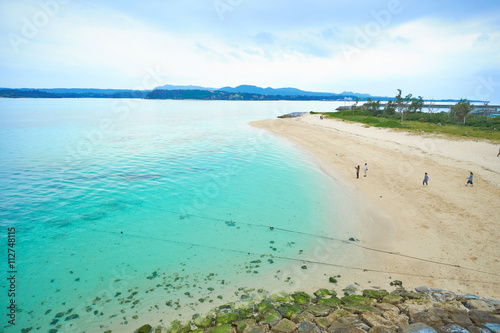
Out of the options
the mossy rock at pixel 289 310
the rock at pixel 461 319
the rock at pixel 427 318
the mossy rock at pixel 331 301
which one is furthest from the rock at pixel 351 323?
the rock at pixel 461 319

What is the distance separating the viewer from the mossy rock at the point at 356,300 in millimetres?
10903

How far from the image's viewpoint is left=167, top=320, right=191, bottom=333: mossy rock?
1015 cm

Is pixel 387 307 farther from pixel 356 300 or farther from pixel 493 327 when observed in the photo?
pixel 493 327

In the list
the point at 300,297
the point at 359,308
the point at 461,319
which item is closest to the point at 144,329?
the point at 300,297

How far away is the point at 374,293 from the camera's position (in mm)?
11594

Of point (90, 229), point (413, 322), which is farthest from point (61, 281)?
point (413, 322)

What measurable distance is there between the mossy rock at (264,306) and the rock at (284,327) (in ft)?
4.19

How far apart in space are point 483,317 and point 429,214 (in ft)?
40.0

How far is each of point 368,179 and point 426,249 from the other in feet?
46.3

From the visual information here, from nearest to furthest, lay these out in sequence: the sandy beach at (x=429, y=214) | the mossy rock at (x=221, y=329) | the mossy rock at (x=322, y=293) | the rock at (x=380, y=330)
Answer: the rock at (x=380, y=330), the mossy rock at (x=221, y=329), the mossy rock at (x=322, y=293), the sandy beach at (x=429, y=214)

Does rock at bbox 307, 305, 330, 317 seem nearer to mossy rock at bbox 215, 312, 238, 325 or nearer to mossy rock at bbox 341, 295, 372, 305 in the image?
mossy rock at bbox 341, 295, 372, 305

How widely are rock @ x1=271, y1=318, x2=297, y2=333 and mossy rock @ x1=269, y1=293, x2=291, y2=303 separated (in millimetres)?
1794

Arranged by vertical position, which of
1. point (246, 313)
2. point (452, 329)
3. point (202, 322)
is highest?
point (452, 329)

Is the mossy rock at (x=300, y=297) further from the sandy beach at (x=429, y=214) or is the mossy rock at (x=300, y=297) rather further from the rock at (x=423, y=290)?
the rock at (x=423, y=290)
